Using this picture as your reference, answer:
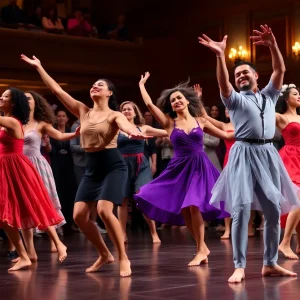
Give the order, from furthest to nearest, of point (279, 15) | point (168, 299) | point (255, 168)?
point (279, 15) < point (255, 168) < point (168, 299)

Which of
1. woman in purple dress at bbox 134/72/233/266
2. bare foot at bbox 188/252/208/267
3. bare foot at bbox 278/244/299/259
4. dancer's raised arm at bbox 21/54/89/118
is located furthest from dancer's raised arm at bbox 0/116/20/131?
bare foot at bbox 278/244/299/259

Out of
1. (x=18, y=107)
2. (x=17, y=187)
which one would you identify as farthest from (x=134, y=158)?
(x=17, y=187)

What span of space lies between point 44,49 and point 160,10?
9.92 ft

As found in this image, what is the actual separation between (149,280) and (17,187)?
158 cm

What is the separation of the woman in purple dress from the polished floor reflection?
385mm

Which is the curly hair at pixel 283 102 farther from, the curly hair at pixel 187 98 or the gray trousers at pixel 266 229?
the gray trousers at pixel 266 229

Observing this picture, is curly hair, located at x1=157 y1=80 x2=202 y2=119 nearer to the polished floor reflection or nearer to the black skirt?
the black skirt

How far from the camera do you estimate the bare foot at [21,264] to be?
5969 millimetres

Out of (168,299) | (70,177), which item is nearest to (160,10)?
(70,177)

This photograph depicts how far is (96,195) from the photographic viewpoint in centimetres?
562

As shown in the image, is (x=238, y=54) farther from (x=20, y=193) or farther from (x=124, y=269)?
(x=124, y=269)

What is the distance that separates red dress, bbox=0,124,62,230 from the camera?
609cm

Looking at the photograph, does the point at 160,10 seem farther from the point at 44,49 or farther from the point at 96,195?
the point at 96,195

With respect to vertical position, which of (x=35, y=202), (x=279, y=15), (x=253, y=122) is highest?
(x=279, y=15)
